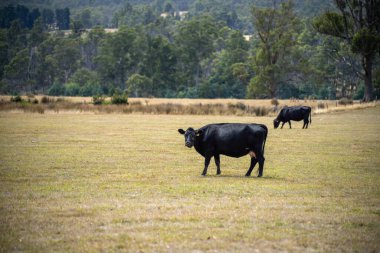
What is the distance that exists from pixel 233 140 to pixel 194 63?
4527 inches

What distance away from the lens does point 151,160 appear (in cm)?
2130

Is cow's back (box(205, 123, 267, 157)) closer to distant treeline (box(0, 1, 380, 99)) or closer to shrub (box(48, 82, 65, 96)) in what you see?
distant treeline (box(0, 1, 380, 99))

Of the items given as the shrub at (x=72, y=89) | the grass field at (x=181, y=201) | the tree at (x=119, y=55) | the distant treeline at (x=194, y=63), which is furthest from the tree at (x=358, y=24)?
the tree at (x=119, y=55)

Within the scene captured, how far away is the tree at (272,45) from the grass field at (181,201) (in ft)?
236

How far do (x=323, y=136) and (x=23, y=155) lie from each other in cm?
1692

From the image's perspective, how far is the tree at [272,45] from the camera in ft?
312

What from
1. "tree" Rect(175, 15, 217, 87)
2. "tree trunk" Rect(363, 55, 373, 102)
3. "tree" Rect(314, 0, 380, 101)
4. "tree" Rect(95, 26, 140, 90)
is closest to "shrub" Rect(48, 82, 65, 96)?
"tree" Rect(95, 26, 140, 90)

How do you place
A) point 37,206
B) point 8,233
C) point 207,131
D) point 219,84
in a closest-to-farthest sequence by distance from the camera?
point 8,233 → point 37,206 → point 207,131 → point 219,84

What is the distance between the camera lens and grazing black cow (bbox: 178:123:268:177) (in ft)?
56.4

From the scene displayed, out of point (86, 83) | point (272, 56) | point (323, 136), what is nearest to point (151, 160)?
point (323, 136)

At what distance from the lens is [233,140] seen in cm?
1727

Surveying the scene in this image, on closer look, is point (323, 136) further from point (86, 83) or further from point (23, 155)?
point (86, 83)

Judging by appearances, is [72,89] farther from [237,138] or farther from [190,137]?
[237,138]

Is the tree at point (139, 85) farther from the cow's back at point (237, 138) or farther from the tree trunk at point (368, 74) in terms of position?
the cow's back at point (237, 138)
